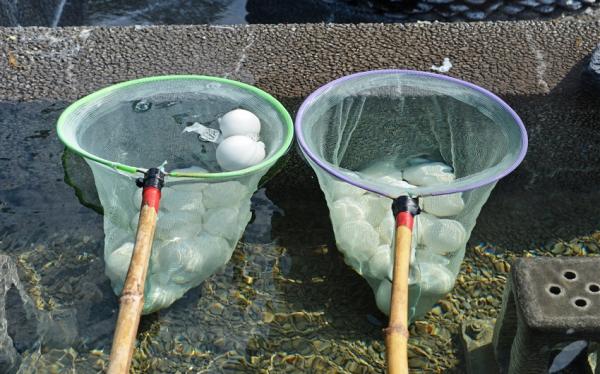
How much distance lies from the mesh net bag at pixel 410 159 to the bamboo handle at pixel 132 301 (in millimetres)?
657

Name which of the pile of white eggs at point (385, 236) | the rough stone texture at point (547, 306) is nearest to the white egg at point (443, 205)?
the pile of white eggs at point (385, 236)

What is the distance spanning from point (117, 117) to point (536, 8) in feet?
11.0

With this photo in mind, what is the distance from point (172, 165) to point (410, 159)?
113 centimetres

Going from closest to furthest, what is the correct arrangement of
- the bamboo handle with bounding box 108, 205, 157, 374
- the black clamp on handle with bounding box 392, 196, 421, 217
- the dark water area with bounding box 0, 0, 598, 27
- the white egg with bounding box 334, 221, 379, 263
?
1. the bamboo handle with bounding box 108, 205, 157, 374
2. the black clamp on handle with bounding box 392, 196, 421, 217
3. the white egg with bounding box 334, 221, 379, 263
4. the dark water area with bounding box 0, 0, 598, 27

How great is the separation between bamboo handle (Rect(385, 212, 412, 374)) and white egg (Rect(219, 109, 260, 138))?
2.85ft

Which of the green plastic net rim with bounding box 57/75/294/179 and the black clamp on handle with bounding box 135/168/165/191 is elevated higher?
the green plastic net rim with bounding box 57/75/294/179

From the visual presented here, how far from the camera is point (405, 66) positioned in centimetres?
342

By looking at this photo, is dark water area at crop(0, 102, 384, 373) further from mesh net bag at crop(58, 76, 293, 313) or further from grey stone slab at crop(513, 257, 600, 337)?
grey stone slab at crop(513, 257, 600, 337)

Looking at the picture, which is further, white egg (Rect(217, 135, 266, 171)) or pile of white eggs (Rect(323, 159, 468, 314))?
white egg (Rect(217, 135, 266, 171))

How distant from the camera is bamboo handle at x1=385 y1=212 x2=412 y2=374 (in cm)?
205

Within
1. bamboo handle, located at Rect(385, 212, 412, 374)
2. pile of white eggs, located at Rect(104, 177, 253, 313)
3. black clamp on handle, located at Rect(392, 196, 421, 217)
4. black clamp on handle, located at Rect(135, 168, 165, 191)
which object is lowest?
pile of white eggs, located at Rect(104, 177, 253, 313)

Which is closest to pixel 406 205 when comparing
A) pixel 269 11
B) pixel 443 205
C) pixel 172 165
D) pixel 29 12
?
pixel 443 205

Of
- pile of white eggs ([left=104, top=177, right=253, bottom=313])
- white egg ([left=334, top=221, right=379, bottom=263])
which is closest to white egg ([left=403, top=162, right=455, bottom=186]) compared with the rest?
white egg ([left=334, top=221, right=379, bottom=263])

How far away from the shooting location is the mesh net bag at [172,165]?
2637 mm
